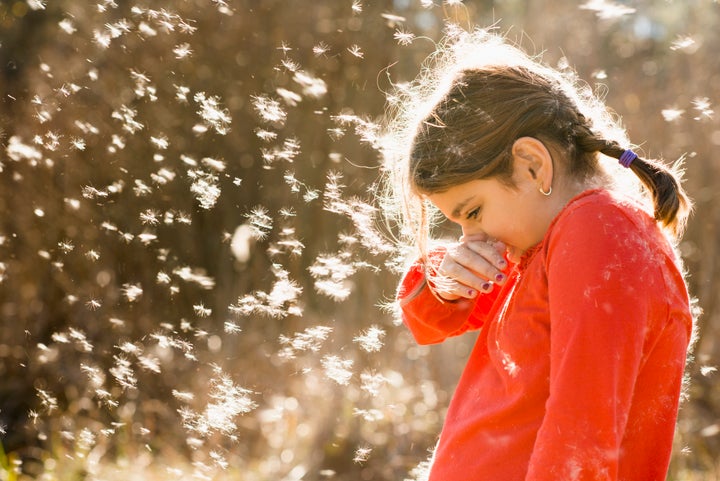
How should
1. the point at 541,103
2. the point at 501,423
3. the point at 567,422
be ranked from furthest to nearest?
1. the point at 541,103
2. the point at 501,423
3. the point at 567,422

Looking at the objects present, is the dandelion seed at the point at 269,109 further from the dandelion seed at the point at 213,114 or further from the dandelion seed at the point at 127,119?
the dandelion seed at the point at 127,119

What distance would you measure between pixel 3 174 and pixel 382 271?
190 cm

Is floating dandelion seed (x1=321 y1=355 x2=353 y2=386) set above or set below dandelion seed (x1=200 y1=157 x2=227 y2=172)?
below

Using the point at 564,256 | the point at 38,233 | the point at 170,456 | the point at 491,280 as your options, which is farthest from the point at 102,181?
the point at 564,256

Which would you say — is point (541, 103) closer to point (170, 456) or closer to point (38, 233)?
point (170, 456)

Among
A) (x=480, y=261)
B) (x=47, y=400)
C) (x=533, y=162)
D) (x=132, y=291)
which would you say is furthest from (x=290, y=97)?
(x=533, y=162)

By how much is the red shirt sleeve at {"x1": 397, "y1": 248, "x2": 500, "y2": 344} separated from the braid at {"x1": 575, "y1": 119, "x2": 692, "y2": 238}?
470mm

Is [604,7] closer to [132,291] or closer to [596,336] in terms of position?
[132,291]

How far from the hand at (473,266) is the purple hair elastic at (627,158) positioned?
255 millimetres

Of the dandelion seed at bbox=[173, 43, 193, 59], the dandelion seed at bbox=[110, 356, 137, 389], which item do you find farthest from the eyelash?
the dandelion seed at bbox=[110, 356, 137, 389]

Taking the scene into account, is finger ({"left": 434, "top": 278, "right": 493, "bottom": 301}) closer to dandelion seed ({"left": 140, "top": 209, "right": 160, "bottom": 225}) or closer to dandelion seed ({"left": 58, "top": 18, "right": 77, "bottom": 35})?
dandelion seed ({"left": 140, "top": 209, "right": 160, "bottom": 225})

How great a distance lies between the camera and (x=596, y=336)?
1.20 m

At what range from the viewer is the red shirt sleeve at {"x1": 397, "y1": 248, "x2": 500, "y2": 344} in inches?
73.8

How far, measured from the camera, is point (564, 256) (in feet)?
4.21
